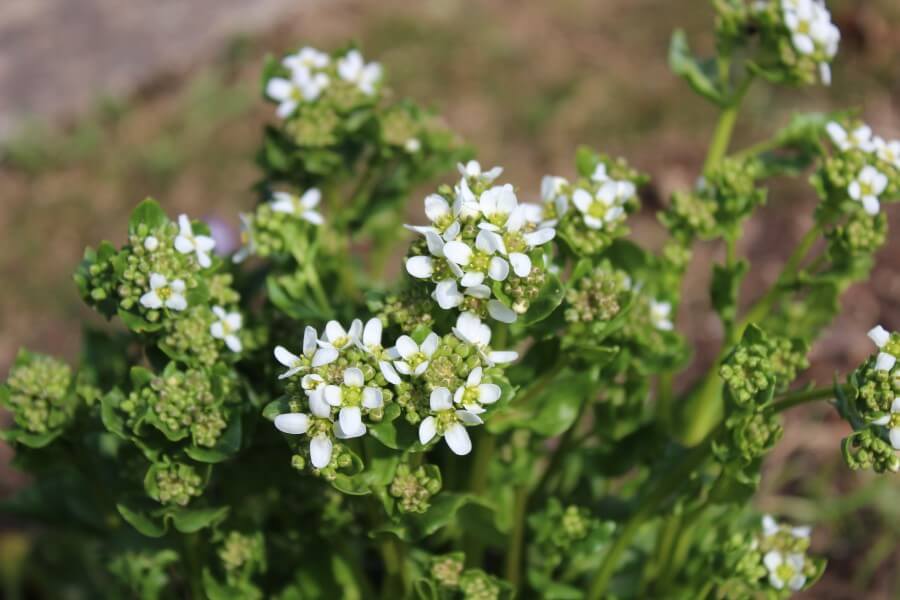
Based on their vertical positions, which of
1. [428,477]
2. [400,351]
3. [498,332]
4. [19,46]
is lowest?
[19,46]

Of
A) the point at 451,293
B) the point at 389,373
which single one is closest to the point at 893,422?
the point at 451,293

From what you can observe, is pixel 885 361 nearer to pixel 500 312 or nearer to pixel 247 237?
pixel 500 312

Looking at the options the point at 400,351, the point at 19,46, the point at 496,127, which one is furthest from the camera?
the point at 19,46

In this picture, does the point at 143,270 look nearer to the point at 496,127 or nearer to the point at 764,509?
the point at 764,509

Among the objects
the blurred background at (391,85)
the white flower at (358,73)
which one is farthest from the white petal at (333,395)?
the blurred background at (391,85)

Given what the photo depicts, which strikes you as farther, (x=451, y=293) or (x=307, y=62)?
(x=307, y=62)

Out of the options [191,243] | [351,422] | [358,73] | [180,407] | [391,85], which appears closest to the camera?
[351,422]

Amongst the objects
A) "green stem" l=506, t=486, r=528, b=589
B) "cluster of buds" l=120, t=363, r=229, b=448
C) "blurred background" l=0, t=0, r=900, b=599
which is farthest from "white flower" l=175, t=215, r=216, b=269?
"blurred background" l=0, t=0, r=900, b=599

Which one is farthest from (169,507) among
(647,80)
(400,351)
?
(647,80)
